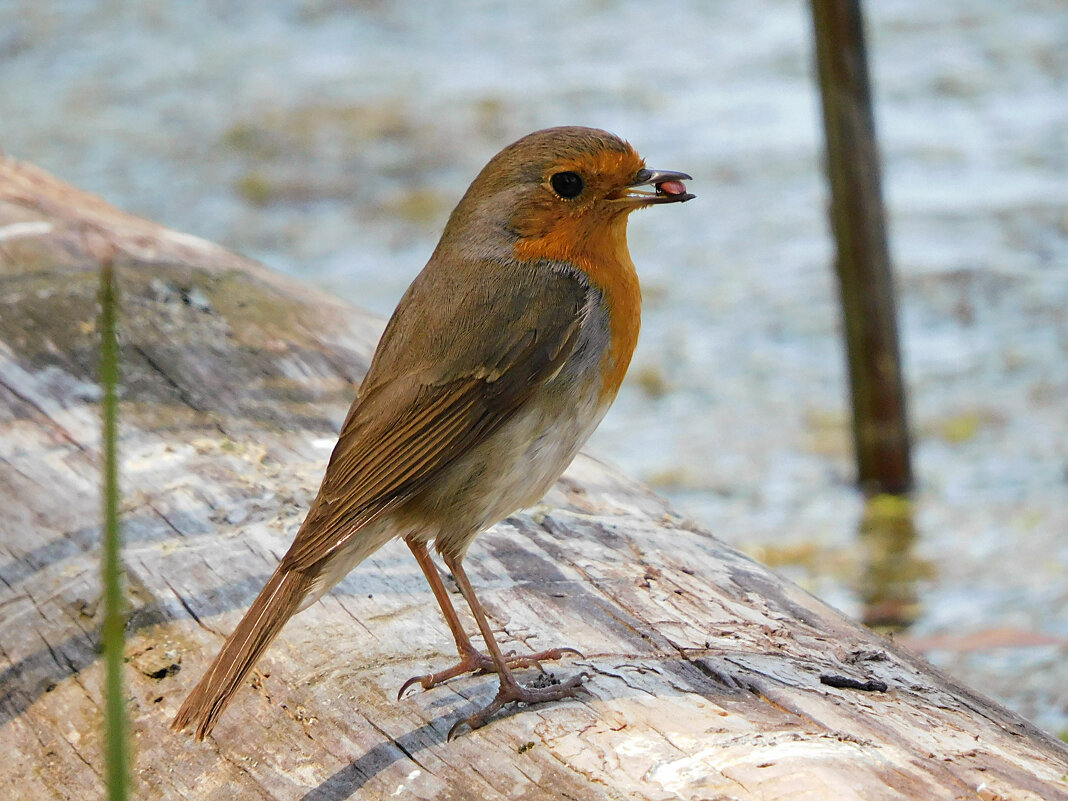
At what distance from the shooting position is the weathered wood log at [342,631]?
192cm

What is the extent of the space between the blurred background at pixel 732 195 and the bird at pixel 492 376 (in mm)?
1835

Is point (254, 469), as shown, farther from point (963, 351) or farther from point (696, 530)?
point (963, 351)

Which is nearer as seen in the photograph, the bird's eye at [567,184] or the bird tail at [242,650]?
the bird tail at [242,650]

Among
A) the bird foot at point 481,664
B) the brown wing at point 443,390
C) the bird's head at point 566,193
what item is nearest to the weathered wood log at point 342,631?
the bird foot at point 481,664

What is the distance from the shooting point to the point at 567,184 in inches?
98.4

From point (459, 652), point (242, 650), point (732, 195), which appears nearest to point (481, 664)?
point (459, 652)

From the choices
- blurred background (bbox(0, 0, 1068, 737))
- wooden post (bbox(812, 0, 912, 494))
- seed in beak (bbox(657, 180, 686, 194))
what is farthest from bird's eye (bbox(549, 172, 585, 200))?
wooden post (bbox(812, 0, 912, 494))

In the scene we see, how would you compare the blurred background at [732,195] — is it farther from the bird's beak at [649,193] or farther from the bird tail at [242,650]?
the bird tail at [242,650]

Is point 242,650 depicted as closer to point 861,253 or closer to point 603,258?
point 603,258

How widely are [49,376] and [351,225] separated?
14.4ft

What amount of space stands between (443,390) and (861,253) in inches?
103

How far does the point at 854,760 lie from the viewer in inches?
71.4

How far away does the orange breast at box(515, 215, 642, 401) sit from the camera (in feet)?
8.14

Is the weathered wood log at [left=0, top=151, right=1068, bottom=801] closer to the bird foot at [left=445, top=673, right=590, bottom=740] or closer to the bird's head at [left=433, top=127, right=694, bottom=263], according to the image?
the bird foot at [left=445, top=673, right=590, bottom=740]
